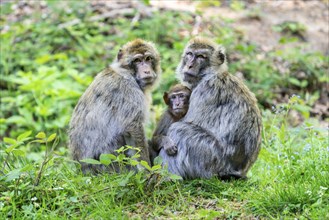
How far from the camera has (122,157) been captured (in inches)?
233

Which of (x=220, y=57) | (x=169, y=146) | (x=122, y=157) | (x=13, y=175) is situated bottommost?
(x=169, y=146)

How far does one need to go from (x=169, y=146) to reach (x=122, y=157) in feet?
3.32

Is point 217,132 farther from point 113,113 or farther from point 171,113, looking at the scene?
point 113,113

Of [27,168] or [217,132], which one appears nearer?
[27,168]

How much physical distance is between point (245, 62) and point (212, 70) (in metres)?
5.90

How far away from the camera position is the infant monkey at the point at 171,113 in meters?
7.07

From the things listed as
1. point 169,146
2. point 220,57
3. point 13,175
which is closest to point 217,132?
point 169,146

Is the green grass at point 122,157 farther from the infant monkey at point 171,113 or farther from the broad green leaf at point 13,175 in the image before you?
the infant monkey at point 171,113

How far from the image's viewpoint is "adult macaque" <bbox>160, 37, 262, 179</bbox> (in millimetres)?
6758

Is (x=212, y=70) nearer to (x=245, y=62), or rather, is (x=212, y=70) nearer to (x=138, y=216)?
(x=138, y=216)

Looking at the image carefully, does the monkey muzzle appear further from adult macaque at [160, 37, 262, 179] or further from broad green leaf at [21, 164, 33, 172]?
broad green leaf at [21, 164, 33, 172]

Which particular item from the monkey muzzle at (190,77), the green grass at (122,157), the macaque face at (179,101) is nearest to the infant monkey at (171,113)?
the macaque face at (179,101)

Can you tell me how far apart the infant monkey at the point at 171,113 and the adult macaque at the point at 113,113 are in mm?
243

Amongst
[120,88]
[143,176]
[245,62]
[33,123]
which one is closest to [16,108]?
[33,123]
